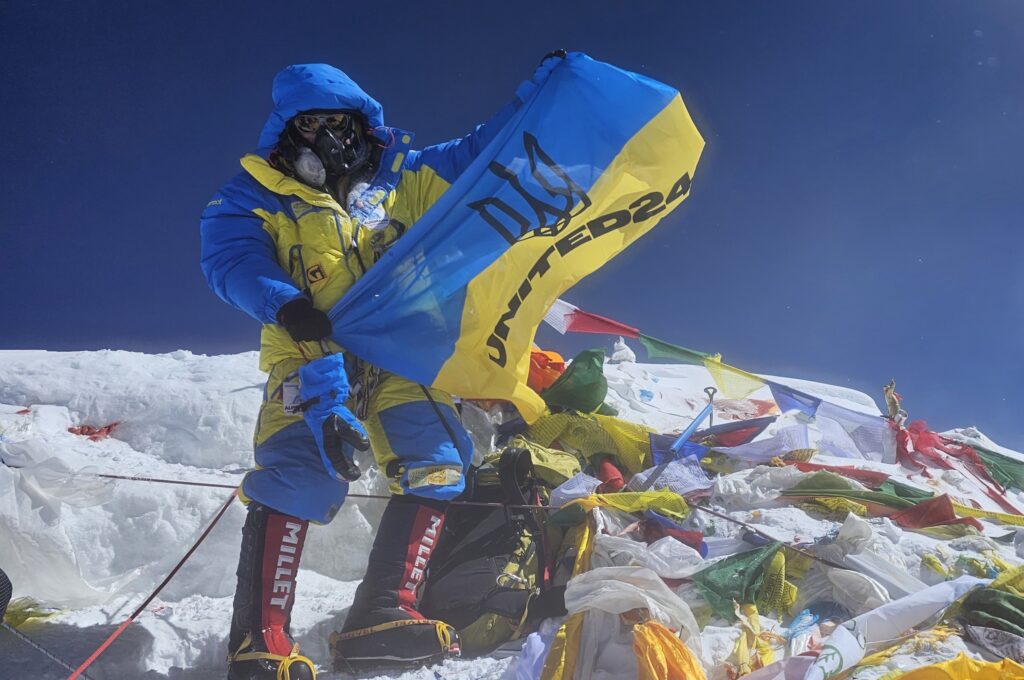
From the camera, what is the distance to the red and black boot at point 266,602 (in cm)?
192

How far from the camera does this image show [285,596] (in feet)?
6.84

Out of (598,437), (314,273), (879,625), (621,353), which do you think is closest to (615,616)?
(879,625)

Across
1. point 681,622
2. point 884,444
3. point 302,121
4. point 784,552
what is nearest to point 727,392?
point 884,444

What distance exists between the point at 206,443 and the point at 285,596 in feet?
7.53

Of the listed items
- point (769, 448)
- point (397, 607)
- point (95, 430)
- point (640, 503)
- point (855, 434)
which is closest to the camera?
point (397, 607)

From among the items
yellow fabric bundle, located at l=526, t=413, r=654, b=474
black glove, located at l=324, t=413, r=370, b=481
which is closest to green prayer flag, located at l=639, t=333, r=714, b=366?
yellow fabric bundle, located at l=526, t=413, r=654, b=474

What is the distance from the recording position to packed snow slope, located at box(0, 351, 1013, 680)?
223cm

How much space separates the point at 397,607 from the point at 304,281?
1177 millimetres

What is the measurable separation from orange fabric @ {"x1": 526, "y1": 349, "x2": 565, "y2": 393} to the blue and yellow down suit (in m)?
1.92

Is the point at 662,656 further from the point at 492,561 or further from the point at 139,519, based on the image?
the point at 139,519

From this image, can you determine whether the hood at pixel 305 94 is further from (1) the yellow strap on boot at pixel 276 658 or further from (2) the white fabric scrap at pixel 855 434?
(2) the white fabric scrap at pixel 855 434

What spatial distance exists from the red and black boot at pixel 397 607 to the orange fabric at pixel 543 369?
6.87 feet

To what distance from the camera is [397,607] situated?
86.9 inches

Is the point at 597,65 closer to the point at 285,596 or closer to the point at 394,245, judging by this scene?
the point at 394,245
